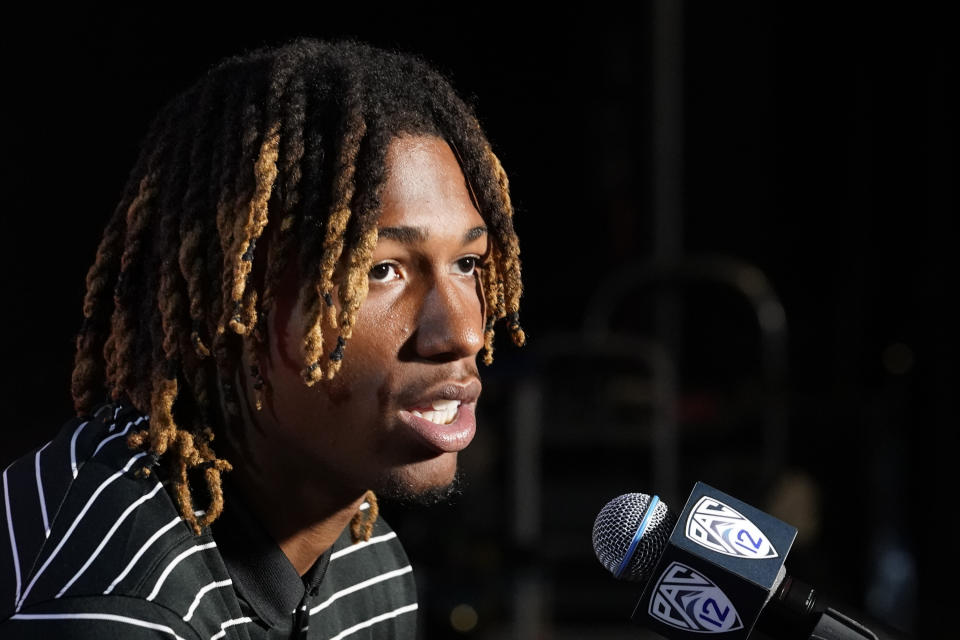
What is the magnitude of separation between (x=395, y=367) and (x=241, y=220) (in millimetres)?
314

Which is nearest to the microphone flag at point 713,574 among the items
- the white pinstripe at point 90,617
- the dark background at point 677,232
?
the white pinstripe at point 90,617

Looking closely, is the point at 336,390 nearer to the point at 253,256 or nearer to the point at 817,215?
the point at 253,256

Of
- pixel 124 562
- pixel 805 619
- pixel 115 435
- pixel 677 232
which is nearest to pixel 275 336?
pixel 115 435

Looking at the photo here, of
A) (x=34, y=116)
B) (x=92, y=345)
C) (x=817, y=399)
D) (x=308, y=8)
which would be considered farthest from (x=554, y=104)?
(x=92, y=345)

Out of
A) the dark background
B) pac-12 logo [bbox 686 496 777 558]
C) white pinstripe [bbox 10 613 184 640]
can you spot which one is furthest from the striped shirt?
the dark background

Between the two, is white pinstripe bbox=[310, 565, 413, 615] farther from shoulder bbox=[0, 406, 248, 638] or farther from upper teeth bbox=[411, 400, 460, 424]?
upper teeth bbox=[411, 400, 460, 424]

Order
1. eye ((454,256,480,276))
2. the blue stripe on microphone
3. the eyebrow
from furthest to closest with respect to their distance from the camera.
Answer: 1. eye ((454,256,480,276))
2. the eyebrow
3. the blue stripe on microphone

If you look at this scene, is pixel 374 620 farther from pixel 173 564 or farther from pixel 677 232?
pixel 677 232

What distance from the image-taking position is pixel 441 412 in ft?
5.55

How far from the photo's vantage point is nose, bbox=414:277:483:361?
5.42ft

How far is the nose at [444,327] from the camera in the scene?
5.42 feet

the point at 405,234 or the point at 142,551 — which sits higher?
the point at 405,234

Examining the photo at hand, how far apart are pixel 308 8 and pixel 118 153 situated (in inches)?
47.8

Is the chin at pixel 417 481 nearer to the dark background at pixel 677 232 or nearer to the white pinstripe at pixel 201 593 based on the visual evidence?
the white pinstripe at pixel 201 593
